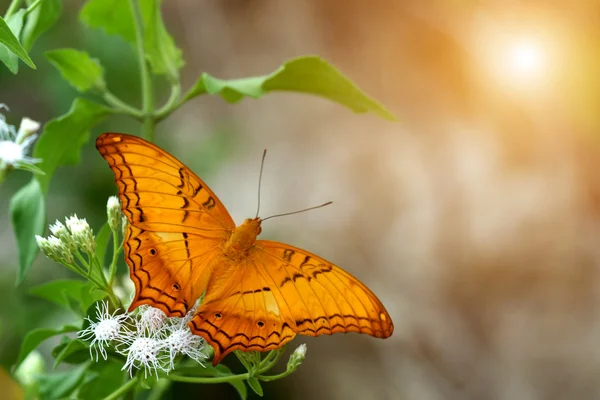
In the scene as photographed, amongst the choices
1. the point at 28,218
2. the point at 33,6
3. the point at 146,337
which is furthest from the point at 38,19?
the point at 146,337

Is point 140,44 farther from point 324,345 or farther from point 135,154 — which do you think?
point 324,345

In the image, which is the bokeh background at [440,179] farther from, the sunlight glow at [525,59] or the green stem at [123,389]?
the green stem at [123,389]

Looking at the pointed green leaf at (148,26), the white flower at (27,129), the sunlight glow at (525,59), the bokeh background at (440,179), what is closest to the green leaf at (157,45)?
the pointed green leaf at (148,26)

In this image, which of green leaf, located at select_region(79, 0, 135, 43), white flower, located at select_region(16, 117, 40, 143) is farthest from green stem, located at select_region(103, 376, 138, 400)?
green leaf, located at select_region(79, 0, 135, 43)

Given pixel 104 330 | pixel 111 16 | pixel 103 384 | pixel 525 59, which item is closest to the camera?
pixel 104 330

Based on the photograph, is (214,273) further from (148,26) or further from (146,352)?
(148,26)

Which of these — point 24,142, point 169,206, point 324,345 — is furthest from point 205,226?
point 324,345

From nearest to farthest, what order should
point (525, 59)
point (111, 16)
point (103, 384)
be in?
1. point (103, 384)
2. point (111, 16)
3. point (525, 59)
